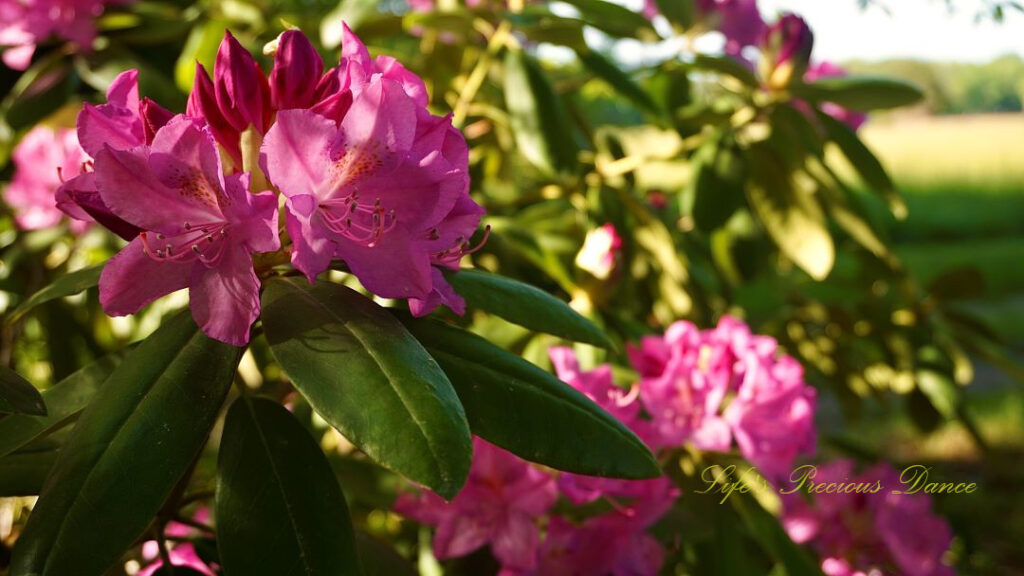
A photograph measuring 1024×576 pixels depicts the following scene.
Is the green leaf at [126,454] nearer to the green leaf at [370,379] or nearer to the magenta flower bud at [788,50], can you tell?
the green leaf at [370,379]

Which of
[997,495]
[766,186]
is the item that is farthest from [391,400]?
[997,495]

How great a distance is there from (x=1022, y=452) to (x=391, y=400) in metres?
3.73

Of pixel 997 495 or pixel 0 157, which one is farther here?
pixel 997 495

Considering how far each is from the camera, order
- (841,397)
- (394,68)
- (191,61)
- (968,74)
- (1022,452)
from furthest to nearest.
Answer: (968,74)
(1022,452)
(841,397)
(191,61)
(394,68)

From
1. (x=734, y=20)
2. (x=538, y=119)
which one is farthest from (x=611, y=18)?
(x=734, y=20)

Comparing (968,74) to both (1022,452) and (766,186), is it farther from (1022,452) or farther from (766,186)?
(766,186)

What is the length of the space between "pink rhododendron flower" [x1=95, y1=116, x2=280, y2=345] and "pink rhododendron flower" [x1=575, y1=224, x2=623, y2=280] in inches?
19.6

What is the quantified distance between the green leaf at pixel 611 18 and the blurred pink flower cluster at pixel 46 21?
0.65m

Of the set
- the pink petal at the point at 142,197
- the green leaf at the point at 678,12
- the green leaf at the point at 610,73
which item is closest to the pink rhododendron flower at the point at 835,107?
the green leaf at the point at 678,12

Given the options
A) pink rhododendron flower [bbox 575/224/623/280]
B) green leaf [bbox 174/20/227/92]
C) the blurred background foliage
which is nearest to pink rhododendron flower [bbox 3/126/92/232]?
the blurred background foliage

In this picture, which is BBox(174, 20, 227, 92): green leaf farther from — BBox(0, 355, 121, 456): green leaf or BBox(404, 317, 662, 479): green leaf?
BBox(404, 317, 662, 479): green leaf

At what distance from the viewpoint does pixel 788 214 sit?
3.97 ft

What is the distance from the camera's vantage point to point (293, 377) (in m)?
0.52

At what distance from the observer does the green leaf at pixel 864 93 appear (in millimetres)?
1157
